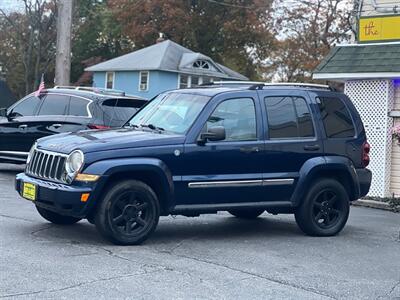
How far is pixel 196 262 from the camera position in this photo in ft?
23.1

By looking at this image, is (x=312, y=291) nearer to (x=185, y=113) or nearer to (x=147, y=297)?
(x=147, y=297)

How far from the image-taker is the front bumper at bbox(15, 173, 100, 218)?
7320 millimetres

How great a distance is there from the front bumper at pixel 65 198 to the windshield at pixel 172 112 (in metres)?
1.40

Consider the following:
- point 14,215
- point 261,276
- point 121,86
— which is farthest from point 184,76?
point 261,276

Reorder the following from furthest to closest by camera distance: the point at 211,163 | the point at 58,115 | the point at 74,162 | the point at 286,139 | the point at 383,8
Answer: the point at 383,8, the point at 58,115, the point at 286,139, the point at 211,163, the point at 74,162

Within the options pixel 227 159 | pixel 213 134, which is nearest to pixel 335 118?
pixel 227 159

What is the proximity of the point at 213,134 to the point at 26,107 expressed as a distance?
720 centimetres

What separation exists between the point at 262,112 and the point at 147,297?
357cm

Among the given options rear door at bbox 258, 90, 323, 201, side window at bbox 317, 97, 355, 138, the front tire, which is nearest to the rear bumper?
side window at bbox 317, 97, 355, 138

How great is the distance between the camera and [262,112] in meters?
8.61

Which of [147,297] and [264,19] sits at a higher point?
[264,19]

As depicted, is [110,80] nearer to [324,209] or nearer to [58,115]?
[58,115]

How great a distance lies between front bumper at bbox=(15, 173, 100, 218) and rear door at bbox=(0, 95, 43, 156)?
6.29 meters

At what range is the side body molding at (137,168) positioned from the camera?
292 inches
